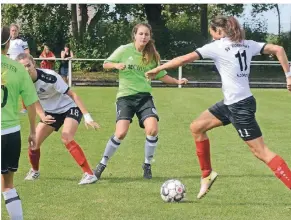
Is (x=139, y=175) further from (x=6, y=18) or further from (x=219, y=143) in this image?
(x=6, y=18)

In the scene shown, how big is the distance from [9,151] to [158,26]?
1198 inches

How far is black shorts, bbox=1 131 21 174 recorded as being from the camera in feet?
17.8

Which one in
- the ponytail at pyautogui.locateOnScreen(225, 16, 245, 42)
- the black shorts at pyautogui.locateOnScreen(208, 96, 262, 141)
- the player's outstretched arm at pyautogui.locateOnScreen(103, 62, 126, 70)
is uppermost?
the ponytail at pyautogui.locateOnScreen(225, 16, 245, 42)

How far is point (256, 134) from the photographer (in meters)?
6.86

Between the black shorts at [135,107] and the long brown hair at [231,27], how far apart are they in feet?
5.89

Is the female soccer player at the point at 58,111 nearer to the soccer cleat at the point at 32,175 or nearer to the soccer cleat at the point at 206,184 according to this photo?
the soccer cleat at the point at 32,175

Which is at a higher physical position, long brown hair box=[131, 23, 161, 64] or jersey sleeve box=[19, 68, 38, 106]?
jersey sleeve box=[19, 68, 38, 106]

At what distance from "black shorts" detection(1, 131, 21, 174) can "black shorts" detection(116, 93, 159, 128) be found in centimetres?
297

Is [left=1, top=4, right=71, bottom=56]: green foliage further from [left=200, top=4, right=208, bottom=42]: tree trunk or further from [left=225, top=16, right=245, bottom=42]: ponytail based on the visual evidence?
[left=225, top=16, right=245, bottom=42]: ponytail

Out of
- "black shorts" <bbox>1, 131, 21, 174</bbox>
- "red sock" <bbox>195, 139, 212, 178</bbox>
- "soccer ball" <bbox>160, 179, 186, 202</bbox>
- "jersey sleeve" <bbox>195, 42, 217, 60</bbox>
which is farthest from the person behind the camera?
"red sock" <bbox>195, 139, 212, 178</bbox>

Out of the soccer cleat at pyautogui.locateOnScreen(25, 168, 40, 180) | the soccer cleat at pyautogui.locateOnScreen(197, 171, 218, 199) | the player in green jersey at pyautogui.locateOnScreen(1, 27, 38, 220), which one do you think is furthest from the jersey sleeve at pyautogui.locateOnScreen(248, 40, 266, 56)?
the soccer cleat at pyautogui.locateOnScreen(25, 168, 40, 180)

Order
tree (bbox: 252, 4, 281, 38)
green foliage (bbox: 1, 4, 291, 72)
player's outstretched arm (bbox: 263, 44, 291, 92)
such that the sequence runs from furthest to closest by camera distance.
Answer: tree (bbox: 252, 4, 281, 38) → green foliage (bbox: 1, 4, 291, 72) → player's outstretched arm (bbox: 263, 44, 291, 92)

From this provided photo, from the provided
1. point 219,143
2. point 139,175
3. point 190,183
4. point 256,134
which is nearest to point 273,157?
point 256,134

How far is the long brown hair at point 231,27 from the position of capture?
268 inches
